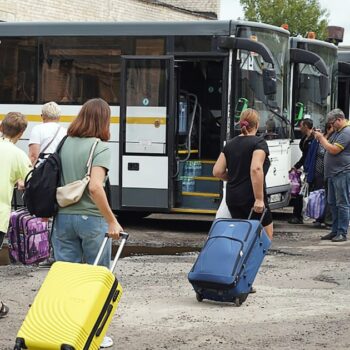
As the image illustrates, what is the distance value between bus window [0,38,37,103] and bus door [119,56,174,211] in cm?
160

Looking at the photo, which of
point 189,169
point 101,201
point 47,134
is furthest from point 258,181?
point 189,169

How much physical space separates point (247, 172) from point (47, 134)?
120 inches

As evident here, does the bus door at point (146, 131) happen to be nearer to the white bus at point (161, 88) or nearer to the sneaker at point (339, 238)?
the white bus at point (161, 88)

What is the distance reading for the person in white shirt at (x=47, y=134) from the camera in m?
10.6

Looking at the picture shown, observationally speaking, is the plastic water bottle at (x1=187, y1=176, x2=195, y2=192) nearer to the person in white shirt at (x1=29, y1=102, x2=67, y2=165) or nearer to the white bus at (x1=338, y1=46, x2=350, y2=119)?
the person in white shirt at (x1=29, y1=102, x2=67, y2=165)

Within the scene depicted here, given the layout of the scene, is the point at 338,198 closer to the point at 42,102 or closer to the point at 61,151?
the point at 42,102

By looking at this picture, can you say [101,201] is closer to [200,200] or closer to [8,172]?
[8,172]

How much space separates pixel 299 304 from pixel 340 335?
3.67 feet

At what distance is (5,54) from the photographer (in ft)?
46.8

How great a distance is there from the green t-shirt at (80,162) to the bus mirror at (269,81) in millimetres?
6787

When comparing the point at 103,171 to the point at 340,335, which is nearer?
the point at 103,171

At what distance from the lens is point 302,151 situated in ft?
48.3

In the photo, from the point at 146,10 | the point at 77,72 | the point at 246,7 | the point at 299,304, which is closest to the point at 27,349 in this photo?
the point at 299,304

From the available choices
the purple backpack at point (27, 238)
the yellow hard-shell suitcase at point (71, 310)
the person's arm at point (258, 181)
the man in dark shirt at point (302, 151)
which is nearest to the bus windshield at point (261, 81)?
the man in dark shirt at point (302, 151)
